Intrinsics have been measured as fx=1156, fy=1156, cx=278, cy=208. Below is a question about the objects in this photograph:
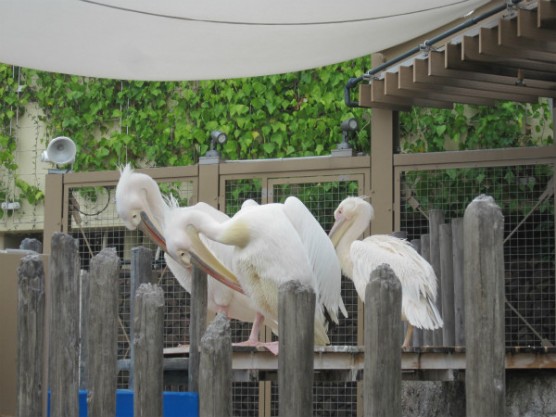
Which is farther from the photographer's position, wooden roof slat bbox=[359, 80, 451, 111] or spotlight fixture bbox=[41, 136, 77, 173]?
spotlight fixture bbox=[41, 136, 77, 173]

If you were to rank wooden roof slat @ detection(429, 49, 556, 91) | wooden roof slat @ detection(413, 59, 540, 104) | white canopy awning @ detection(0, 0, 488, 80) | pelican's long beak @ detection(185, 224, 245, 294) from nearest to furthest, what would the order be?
pelican's long beak @ detection(185, 224, 245, 294) → wooden roof slat @ detection(429, 49, 556, 91) → wooden roof slat @ detection(413, 59, 540, 104) → white canopy awning @ detection(0, 0, 488, 80)

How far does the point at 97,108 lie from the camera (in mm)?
12391

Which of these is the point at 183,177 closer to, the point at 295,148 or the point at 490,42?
the point at 295,148

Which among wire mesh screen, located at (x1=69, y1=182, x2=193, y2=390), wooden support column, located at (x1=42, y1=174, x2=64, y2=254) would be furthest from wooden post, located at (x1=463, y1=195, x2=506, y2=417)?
wooden support column, located at (x1=42, y1=174, x2=64, y2=254)

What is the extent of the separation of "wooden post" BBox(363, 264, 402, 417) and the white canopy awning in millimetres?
4156

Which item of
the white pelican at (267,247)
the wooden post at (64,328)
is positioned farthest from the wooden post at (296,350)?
the white pelican at (267,247)

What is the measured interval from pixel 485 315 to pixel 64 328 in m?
1.97

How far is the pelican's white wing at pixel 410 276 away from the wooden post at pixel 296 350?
8.47ft

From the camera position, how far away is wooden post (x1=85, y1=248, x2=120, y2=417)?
5168mm

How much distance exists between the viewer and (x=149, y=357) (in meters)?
5.15

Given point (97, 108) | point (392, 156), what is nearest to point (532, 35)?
point (392, 156)

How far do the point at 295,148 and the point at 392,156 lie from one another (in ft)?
7.10

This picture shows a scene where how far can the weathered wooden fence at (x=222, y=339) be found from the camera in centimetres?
448

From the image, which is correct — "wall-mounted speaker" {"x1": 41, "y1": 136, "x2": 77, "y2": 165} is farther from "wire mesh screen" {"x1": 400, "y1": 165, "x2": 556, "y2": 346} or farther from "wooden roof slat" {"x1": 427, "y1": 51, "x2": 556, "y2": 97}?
"wooden roof slat" {"x1": 427, "y1": 51, "x2": 556, "y2": 97}
